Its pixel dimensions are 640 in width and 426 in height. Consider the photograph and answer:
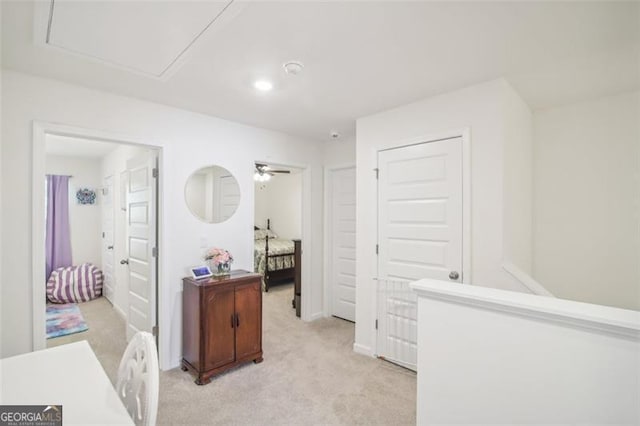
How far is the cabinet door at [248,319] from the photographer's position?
279 cm

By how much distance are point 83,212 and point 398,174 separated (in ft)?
19.3

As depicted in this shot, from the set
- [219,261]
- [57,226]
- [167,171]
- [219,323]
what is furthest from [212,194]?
[57,226]

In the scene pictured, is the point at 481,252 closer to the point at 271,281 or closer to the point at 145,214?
the point at 145,214

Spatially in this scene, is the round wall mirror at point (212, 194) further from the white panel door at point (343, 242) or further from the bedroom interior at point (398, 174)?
the white panel door at point (343, 242)

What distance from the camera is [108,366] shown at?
280 cm

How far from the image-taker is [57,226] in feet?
16.8

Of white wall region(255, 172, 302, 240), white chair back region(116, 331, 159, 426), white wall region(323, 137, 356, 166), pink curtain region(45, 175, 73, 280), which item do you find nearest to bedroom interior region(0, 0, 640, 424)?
white wall region(323, 137, 356, 166)

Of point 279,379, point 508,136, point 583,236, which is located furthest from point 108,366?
point 583,236

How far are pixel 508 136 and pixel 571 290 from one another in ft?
5.46

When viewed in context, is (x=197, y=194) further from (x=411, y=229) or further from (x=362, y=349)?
(x=362, y=349)

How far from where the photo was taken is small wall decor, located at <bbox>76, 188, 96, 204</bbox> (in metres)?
5.48

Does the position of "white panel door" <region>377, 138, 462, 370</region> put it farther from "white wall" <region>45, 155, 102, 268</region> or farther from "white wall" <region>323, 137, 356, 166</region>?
"white wall" <region>45, 155, 102, 268</region>

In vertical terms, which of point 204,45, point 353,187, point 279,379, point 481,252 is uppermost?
point 204,45

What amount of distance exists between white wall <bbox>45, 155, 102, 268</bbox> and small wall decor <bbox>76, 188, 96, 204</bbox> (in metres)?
0.05
